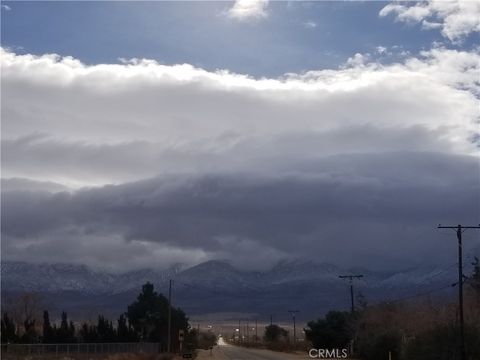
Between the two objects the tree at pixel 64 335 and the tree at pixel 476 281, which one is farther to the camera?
the tree at pixel 476 281

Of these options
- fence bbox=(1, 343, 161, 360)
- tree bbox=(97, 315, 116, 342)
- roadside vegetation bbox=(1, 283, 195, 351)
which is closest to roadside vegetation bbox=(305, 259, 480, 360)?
roadside vegetation bbox=(1, 283, 195, 351)

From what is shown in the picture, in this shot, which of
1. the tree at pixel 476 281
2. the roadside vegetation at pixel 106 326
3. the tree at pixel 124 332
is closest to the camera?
the roadside vegetation at pixel 106 326

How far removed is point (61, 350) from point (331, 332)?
52010mm

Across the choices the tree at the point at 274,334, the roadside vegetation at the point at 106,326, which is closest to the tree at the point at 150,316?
the roadside vegetation at the point at 106,326

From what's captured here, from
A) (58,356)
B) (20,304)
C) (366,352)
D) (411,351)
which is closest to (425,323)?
(411,351)

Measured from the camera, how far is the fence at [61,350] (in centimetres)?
6372

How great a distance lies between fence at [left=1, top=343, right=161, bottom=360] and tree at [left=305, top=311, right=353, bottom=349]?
3076 centimetres

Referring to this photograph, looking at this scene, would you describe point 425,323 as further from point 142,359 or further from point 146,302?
point 146,302

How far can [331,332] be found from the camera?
118 metres

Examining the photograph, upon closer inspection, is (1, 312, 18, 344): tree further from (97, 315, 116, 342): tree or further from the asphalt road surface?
the asphalt road surface

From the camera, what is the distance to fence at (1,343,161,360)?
6372 centimetres

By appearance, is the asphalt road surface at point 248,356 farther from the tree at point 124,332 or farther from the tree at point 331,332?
the tree at point 124,332

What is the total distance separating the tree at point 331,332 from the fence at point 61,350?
30758 mm

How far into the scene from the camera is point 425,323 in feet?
233
